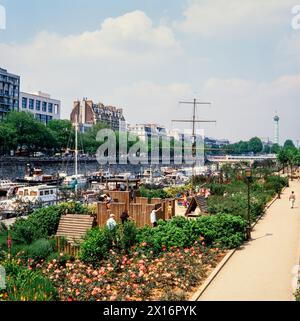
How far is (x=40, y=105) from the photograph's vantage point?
91.6m

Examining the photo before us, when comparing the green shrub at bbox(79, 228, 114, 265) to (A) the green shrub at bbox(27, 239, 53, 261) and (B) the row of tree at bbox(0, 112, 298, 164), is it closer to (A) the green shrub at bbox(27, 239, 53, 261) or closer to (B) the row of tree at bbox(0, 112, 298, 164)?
(A) the green shrub at bbox(27, 239, 53, 261)

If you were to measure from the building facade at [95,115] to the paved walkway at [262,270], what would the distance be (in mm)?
98187

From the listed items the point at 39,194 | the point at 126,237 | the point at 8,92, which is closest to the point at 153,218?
the point at 126,237

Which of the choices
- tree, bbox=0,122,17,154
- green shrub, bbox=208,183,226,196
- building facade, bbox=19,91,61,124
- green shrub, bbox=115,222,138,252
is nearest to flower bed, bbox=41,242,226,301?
green shrub, bbox=115,222,138,252

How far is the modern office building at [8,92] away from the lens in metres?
79.1

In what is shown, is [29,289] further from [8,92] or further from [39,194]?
[8,92]

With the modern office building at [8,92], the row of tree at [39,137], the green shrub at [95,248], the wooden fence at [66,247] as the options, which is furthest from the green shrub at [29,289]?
the modern office building at [8,92]

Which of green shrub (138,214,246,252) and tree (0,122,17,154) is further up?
tree (0,122,17,154)

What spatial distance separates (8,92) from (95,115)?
4387cm

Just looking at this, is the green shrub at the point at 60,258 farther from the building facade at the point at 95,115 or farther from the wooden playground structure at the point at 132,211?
the building facade at the point at 95,115

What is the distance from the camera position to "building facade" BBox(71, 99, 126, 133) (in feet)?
379

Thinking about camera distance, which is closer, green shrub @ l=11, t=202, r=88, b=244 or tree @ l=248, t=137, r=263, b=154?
green shrub @ l=11, t=202, r=88, b=244

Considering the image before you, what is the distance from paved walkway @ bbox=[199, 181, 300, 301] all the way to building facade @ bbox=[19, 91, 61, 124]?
78.2 metres
